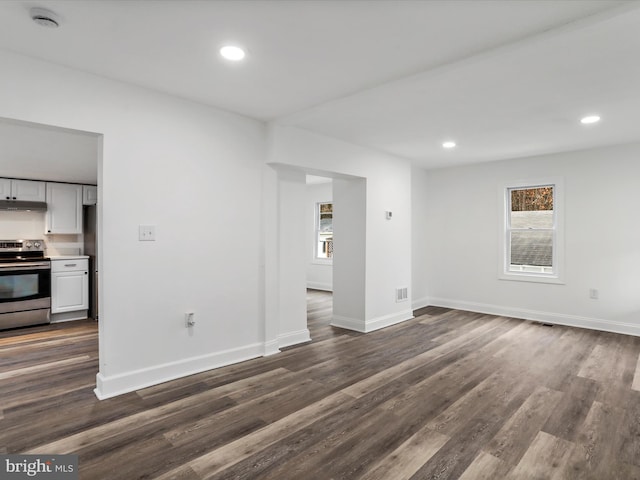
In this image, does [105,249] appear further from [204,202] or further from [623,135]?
[623,135]

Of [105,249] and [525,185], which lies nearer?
[105,249]

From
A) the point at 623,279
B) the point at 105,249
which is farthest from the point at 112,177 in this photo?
the point at 623,279

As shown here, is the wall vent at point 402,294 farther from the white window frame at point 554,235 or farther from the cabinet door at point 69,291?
the cabinet door at point 69,291

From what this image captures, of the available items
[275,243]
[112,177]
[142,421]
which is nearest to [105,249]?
[112,177]

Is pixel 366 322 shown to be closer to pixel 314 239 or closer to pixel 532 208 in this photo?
pixel 532 208

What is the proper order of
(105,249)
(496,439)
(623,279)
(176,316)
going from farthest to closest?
(623,279) < (176,316) < (105,249) < (496,439)

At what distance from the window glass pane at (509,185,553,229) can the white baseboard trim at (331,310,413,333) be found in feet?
7.48

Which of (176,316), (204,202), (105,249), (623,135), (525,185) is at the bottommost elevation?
(176,316)

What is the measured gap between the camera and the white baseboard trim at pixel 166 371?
2755 millimetres

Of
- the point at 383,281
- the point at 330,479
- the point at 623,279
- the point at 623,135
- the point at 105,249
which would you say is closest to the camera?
the point at 330,479

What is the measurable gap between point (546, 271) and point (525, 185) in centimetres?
127

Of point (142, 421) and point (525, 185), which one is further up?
point (525, 185)

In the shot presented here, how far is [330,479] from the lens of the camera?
1.85m

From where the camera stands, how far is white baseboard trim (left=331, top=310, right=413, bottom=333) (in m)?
4.70
